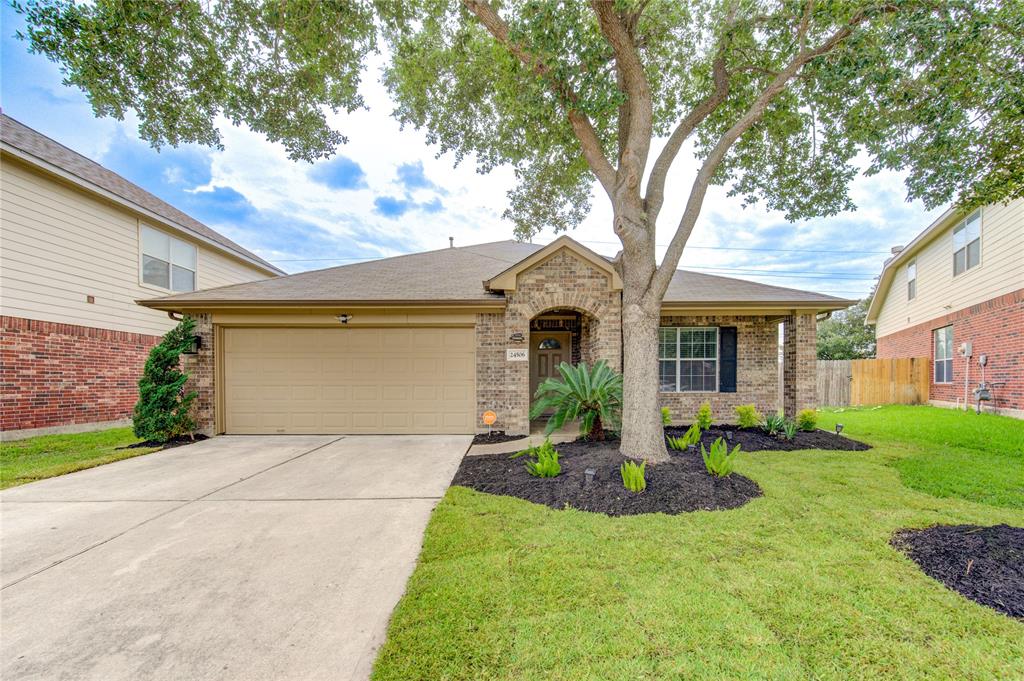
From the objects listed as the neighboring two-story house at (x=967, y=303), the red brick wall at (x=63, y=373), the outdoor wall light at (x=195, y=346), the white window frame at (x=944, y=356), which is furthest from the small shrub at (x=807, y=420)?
the red brick wall at (x=63, y=373)

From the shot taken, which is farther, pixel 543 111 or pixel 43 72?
pixel 43 72

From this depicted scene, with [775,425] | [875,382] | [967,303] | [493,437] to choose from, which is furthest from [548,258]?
[875,382]

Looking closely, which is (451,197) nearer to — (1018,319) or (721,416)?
(721,416)

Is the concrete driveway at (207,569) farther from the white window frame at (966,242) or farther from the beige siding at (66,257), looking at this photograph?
the white window frame at (966,242)

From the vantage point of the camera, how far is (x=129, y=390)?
346 inches

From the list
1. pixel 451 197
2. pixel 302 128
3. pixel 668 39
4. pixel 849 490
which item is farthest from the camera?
pixel 451 197

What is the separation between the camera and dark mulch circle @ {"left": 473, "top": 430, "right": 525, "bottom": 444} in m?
6.93

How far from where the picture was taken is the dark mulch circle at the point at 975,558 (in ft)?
7.67

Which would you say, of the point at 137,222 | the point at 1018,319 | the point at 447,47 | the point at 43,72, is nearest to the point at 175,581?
the point at 447,47

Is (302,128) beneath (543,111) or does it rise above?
above

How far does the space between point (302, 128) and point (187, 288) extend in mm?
6938

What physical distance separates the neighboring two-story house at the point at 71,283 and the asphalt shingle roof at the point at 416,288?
215 centimetres

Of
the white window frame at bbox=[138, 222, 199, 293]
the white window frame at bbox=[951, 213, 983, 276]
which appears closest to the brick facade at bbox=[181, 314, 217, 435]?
the white window frame at bbox=[138, 222, 199, 293]

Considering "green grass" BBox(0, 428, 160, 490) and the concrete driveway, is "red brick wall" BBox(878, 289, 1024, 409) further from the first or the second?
"green grass" BBox(0, 428, 160, 490)
